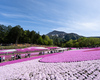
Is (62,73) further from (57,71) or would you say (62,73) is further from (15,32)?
(15,32)

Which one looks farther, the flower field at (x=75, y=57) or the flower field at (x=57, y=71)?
the flower field at (x=75, y=57)

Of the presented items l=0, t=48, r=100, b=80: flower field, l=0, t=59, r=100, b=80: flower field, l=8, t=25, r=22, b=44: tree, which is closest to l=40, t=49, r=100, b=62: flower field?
l=0, t=48, r=100, b=80: flower field

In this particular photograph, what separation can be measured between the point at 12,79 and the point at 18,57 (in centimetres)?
1452

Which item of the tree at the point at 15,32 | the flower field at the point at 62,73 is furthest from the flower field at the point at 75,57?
the tree at the point at 15,32

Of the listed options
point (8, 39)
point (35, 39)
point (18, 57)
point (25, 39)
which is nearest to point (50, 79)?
point (18, 57)

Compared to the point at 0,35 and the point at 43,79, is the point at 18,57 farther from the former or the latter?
the point at 0,35

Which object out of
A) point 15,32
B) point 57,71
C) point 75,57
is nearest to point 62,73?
point 57,71

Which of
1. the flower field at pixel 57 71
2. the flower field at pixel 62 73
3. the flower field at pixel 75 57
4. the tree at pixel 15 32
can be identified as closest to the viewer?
the flower field at pixel 62 73

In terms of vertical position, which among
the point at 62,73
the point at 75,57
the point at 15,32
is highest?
the point at 15,32

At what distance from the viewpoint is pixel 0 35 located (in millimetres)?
66875

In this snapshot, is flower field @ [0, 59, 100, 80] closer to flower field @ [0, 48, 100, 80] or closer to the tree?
flower field @ [0, 48, 100, 80]

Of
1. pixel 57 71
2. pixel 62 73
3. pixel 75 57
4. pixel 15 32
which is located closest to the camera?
pixel 62 73

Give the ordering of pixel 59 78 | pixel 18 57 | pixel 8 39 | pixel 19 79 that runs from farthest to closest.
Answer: pixel 8 39
pixel 18 57
pixel 19 79
pixel 59 78

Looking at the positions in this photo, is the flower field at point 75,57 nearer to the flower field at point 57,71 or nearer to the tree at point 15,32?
the flower field at point 57,71
